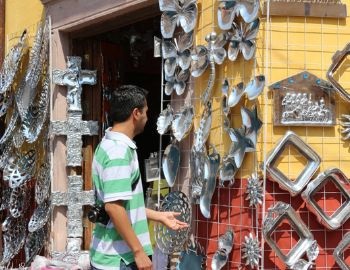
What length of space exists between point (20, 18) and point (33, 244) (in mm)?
1988

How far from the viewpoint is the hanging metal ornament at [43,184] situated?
5.24 m

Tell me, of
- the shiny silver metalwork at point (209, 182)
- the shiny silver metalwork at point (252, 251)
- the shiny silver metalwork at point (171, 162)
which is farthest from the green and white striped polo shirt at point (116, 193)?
the shiny silver metalwork at point (171, 162)

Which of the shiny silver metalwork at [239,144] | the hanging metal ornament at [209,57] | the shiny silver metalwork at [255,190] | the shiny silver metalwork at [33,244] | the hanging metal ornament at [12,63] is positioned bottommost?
the shiny silver metalwork at [33,244]

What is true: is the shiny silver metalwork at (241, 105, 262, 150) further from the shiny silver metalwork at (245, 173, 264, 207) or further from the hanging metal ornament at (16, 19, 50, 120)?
the hanging metal ornament at (16, 19, 50, 120)

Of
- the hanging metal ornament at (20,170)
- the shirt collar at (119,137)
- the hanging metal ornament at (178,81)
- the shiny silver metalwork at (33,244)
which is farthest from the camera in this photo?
the hanging metal ornament at (20,170)

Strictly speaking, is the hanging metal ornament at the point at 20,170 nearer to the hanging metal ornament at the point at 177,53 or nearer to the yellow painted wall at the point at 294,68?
the hanging metal ornament at the point at 177,53

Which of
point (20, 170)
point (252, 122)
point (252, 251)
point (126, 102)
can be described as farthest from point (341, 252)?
point (20, 170)

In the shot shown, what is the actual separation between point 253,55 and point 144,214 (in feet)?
3.89

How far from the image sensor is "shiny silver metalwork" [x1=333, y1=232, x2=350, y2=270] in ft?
11.5

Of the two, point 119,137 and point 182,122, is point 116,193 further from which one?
point 182,122

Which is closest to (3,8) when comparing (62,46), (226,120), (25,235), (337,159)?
(62,46)

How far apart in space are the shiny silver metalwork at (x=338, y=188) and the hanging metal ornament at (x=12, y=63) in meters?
3.05

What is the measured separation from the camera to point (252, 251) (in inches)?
137

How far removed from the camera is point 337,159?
11.8 ft
